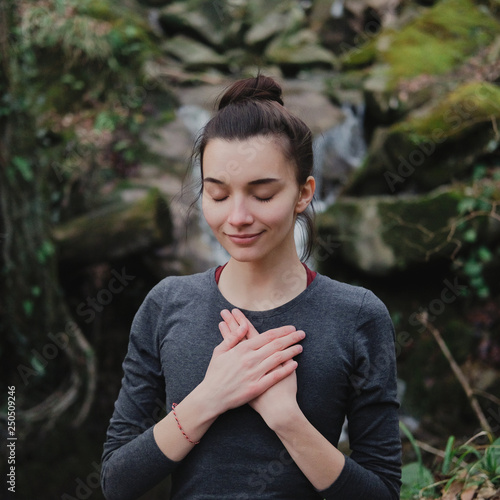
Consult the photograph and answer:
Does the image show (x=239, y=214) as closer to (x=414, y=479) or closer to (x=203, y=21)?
(x=414, y=479)

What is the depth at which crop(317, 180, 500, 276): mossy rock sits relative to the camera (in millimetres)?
4195

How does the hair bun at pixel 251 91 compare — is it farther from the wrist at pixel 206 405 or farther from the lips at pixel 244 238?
the wrist at pixel 206 405

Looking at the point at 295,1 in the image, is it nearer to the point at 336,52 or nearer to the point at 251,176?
the point at 336,52

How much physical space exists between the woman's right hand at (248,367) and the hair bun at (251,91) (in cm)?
59

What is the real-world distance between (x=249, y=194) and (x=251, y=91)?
0.31 metres

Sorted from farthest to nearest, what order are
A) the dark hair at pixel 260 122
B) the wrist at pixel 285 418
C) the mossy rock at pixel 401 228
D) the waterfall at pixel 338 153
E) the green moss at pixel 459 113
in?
the waterfall at pixel 338 153
the green moss at pixel 459 113
the mossy rock at pixel 401 228
the dark hair at pixel 260 122
the wrist at pixel 285 418

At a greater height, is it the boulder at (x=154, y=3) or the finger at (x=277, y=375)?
the boulder at (x=154, y=3)

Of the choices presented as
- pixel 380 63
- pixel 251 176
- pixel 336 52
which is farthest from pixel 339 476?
pixel 336 52

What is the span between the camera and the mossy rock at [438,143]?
15.3 feet

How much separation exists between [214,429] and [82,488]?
3.22 meters

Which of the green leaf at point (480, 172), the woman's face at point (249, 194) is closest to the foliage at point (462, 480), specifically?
the woman's face at point (249, 194)

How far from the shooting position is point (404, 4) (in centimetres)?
909

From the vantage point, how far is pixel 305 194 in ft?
4.63

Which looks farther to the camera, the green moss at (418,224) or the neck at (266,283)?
the green moss at (418,224)
